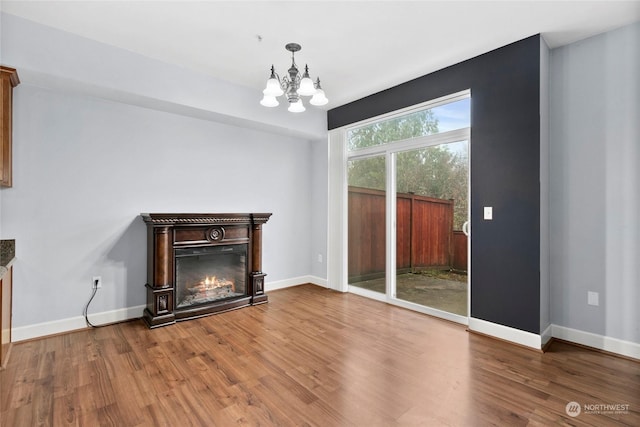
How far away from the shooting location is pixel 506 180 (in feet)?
9.56

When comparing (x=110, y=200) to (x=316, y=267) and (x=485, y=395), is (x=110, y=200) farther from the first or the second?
(x=485, y=395)

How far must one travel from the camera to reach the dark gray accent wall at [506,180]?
2.75 m

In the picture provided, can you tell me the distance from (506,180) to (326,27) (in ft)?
7.08

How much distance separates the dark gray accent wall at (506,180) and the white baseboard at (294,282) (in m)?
2.42

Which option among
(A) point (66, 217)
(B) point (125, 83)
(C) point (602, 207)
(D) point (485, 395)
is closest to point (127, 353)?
(A) point (66, 217)

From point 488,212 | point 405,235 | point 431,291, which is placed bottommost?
point 431,291

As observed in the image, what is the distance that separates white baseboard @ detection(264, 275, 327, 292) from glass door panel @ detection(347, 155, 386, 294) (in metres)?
0.56

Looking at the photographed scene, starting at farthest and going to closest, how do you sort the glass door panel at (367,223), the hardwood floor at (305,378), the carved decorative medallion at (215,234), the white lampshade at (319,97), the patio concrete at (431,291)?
the glass door panel at (367,223) → the carved decorative medallion at (215,234) → the patio concrete at (431,291) → the white lampshade at (319,97) → the hardwood floor at (305,378)

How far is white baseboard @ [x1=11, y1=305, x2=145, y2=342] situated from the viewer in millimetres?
2842

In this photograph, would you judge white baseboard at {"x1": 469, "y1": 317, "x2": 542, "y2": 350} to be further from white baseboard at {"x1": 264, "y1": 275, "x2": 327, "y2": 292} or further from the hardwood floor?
white baseboard at {"x1": 264, "y1": 275, "x2": 327, "y2": 292}

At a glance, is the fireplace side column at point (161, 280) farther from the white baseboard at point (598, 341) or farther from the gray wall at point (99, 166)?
the white baseboard at point (598, 341)
